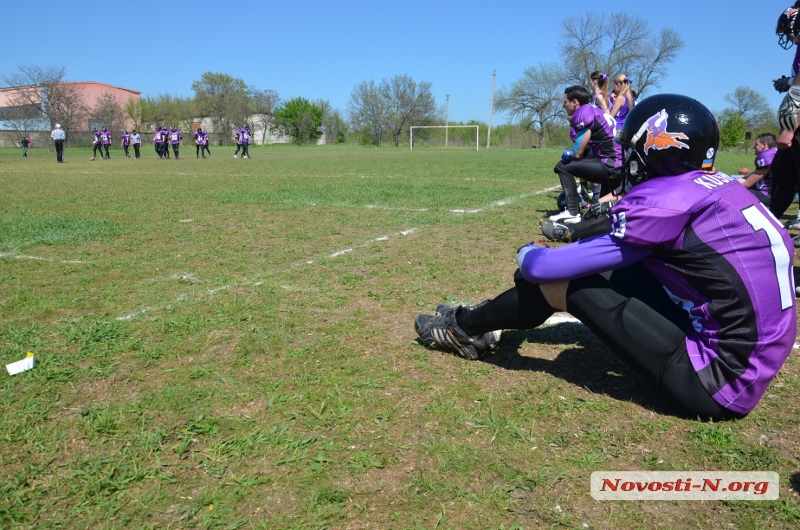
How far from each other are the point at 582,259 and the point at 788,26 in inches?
188

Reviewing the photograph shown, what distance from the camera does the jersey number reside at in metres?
2.43

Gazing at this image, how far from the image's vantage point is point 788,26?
221 inches

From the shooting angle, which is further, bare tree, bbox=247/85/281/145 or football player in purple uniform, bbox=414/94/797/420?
bare tree, bbox=247/85/281/145

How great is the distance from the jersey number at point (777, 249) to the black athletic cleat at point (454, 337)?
1.43m

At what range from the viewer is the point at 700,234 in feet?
7.93

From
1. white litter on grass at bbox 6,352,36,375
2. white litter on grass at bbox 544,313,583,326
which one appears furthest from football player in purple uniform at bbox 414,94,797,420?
white litter on grass at bbox 6,352,36,375

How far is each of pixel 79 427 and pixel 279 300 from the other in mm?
1969

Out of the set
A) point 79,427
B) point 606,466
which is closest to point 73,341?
point 79,427

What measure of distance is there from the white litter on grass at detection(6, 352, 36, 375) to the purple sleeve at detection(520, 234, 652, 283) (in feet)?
9.03

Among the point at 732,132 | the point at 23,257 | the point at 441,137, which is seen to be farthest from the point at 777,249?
the point at 441,137

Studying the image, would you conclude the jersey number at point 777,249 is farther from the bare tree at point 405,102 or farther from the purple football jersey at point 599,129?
the bare tree at point 405,102

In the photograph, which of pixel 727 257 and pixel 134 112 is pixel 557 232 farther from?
pixel 134 112

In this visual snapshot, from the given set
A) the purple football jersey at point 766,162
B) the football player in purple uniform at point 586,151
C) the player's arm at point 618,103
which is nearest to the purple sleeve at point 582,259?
the football player in purple uniform at point 586,151

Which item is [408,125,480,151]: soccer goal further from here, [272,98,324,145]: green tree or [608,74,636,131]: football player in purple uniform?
[608,74,636,131]: football player in purple uniform
